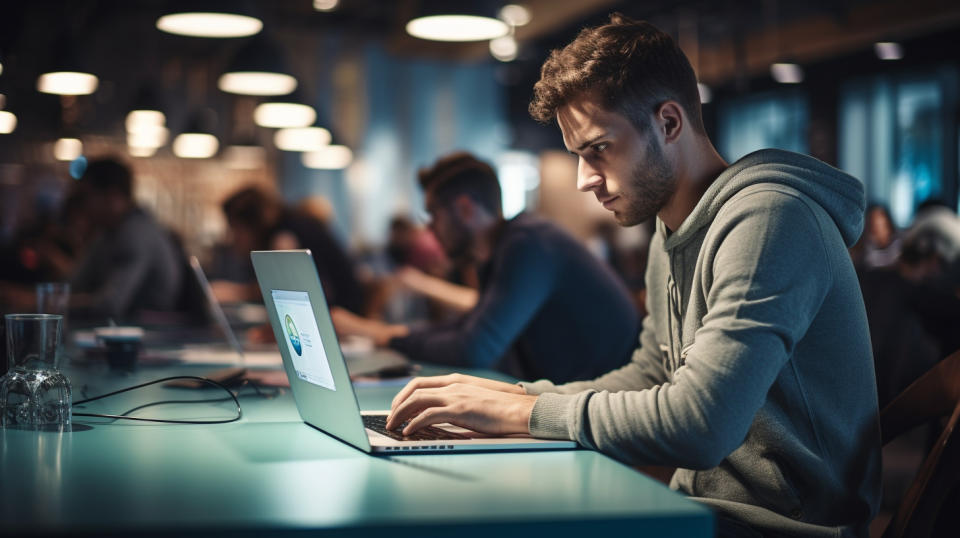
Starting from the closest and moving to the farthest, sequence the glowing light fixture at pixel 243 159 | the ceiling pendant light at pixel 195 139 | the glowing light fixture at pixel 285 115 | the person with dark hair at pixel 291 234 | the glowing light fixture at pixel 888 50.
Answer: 1. the person with dark hair at pixel 291 234
2. the glowing light fixture at pixel 285 115
3. the ceiling pendant light at pixel 195 139
4. the glowing light fixture at pixel 888 50
5. the glowing light fixture at pixel 243 159

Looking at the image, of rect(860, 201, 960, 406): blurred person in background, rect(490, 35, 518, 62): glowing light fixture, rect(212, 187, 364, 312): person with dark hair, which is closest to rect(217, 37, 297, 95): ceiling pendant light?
rect(212, 187, 364, 312): person with dark hair

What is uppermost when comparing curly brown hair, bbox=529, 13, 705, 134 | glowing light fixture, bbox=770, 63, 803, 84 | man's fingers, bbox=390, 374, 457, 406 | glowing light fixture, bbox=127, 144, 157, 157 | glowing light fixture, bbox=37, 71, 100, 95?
glowing light fixture, bbox=770, 63, 803, 84

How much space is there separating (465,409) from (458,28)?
2307 mm

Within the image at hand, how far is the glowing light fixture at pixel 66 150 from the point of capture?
35.8 ft

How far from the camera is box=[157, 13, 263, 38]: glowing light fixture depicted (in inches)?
125

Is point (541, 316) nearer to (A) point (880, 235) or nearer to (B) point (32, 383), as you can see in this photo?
(B) point (32, 383)

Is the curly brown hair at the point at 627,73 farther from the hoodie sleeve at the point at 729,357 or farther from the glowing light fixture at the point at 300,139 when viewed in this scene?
the glowing light fixture at the point at 300,139

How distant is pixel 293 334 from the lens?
60.7 inches

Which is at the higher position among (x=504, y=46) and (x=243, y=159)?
(x=504, y=46)

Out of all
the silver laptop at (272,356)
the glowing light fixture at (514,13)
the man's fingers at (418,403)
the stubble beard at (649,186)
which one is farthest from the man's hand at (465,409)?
the glowing light fixture at (514,13)

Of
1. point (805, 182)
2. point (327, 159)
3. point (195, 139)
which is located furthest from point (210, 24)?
point (327, 159)

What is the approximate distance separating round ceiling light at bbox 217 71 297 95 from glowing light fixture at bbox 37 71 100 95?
1.18m

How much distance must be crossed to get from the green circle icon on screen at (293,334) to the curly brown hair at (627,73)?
59 cm

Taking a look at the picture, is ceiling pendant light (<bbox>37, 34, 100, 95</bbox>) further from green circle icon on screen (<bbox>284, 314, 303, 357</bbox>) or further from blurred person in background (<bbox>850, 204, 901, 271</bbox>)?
blurred person in background (<bbox>850, 204, 901, 271</bbox>)
